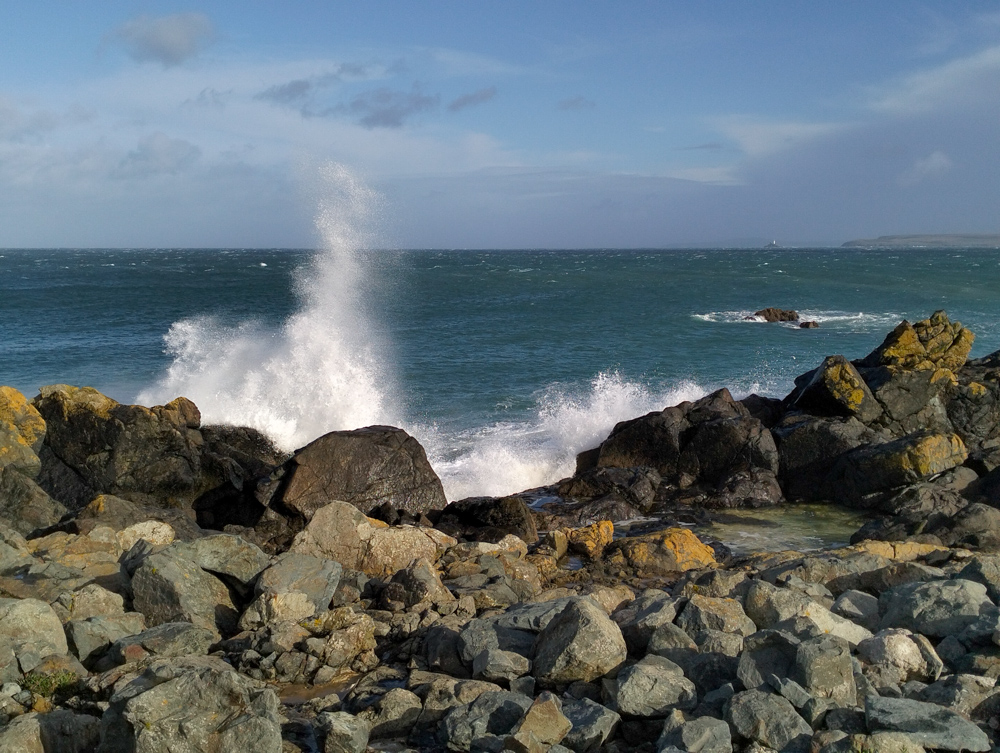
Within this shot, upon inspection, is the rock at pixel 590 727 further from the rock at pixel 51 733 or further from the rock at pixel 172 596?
the rock at pixel 172 596

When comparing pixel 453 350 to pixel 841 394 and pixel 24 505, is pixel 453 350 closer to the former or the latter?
pixel 841 394

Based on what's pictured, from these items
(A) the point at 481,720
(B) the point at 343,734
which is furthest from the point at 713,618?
(B) the point at 343,734

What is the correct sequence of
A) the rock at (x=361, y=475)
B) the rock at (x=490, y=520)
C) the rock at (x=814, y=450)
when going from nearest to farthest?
the rock at (x=490, y=520) < the rock at (x=361, y=475) < the rock at (x=814, y=450)

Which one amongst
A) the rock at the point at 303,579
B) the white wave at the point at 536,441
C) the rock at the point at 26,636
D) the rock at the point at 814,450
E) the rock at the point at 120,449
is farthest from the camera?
the white wave at the point at 536,441

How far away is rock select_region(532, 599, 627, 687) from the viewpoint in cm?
668

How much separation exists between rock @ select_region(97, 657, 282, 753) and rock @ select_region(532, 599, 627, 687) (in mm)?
2088

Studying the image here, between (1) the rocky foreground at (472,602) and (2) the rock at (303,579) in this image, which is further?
(2) the rock at (303,579)

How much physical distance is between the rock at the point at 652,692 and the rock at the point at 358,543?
5.23 meters

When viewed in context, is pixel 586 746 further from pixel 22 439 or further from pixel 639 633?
pixel 22 439

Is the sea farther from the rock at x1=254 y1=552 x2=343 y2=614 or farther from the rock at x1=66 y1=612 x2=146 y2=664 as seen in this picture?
the rock at x1=66 y1=612 x2=146 y2=664

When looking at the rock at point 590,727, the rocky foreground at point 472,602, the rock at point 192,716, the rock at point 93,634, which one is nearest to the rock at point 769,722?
the rocky foreground at point 472,602

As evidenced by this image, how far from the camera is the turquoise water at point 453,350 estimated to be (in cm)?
2089

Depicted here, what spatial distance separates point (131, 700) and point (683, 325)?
39458mm

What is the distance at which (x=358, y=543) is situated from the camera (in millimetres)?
11031
